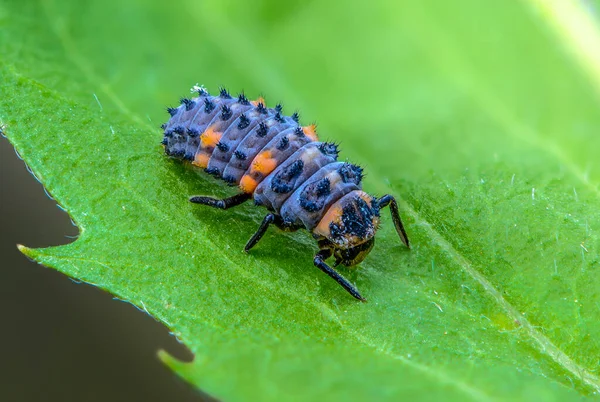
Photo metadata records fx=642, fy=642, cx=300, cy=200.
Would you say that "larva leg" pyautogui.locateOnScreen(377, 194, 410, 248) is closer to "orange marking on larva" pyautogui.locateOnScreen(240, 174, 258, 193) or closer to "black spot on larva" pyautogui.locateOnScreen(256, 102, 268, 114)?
"orange marking on larva" pyautogui.locateOnScreen(240, 174, 258, 193)

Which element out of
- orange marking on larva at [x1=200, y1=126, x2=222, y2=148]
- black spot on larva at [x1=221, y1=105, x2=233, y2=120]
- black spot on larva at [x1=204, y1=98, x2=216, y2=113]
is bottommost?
orange marking on larva at [x1=200, y1=126, x2=222, y2=148]

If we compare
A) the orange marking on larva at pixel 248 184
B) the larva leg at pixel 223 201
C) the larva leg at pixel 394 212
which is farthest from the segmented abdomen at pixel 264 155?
the larva leg at pixel 394 212

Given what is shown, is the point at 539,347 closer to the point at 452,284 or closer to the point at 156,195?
the point at 452,284

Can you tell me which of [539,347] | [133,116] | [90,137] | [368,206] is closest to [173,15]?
[133,116]

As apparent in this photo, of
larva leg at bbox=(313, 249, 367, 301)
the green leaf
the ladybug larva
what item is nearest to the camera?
the green leaf

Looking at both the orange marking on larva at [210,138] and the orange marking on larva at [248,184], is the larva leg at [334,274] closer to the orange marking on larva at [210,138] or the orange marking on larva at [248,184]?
the orange marking on larva at [248,184]

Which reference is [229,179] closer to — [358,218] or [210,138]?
[210,138]

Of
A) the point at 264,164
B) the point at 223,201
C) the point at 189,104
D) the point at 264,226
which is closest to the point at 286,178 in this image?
the point at 264,164

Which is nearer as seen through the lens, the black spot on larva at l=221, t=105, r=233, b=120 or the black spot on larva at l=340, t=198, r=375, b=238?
the black spot on larva at l=340, t=198, r=375, b=238

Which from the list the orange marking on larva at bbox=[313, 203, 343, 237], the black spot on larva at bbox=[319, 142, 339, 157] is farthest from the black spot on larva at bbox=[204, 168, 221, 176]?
the orange marking on larva at bbox=[313, 203, 343, 237]

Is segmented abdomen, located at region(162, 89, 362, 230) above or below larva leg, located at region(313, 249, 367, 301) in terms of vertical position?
above
